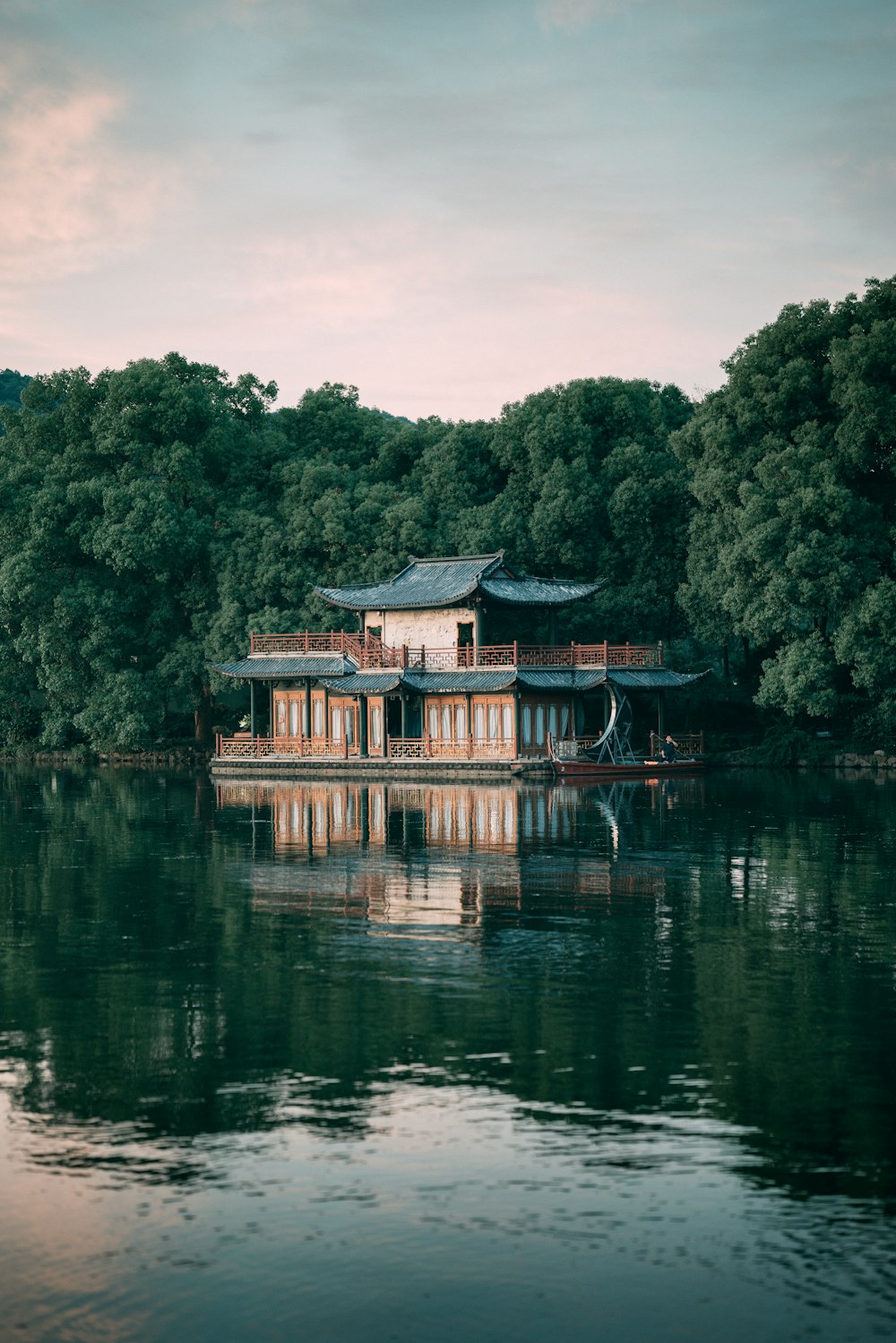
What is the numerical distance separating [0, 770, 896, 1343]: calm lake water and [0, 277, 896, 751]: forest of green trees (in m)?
32.6

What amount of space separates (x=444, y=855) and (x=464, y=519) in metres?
39.3

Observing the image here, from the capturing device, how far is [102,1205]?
10359 millimetres

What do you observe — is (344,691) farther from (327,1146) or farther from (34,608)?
(327,1146)

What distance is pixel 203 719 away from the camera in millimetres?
73812

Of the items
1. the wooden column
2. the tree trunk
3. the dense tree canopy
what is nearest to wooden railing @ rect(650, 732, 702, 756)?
the dense tree canopy

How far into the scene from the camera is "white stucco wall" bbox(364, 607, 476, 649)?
62188mm

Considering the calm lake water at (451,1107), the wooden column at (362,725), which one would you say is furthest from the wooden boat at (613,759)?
the calm lake water at (451,1107)

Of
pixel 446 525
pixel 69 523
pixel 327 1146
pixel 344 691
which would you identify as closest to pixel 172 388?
pixel 69 523

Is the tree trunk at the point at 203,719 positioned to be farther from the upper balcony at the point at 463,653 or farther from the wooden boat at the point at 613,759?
the wooden boat at the point at 613,759

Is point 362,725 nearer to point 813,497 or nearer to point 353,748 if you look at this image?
point 353,748

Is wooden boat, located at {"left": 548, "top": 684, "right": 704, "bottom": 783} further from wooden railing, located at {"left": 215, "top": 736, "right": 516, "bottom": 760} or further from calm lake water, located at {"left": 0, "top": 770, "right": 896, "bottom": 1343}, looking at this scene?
calm lake water, located at {"left": 0, "top": 770, "right": 896, "bottom": 1343}

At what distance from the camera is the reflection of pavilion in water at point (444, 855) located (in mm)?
23578

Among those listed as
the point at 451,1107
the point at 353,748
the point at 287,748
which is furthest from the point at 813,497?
the point at 451,1107

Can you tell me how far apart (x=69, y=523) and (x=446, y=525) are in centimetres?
1700
